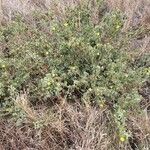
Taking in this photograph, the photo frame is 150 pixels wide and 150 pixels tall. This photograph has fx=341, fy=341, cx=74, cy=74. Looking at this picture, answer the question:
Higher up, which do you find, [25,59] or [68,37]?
[68,37]

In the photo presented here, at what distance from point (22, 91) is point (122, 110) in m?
0.94

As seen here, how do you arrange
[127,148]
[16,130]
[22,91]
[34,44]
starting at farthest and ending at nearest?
[34,44] < [22,91] < [16,130] < [127,148]

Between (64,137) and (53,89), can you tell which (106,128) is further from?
(53,89)

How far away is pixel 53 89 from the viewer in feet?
9.81

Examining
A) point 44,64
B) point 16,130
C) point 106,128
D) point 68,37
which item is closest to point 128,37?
point 68,37

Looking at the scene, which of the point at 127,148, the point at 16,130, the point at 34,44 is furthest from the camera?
the point at 34,44

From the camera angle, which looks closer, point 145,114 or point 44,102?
point 145,114

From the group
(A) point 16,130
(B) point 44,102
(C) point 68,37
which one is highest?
(C) point 68,37

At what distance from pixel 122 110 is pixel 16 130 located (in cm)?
92

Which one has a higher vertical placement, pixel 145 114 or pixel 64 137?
pixel 145 114

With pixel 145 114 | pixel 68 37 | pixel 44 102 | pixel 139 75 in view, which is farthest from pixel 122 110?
pixel 68 37

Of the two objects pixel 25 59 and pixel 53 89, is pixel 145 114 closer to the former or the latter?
pixel 53 89

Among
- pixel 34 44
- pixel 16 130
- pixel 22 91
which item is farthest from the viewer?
pixel 34 44

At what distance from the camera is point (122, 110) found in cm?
281
